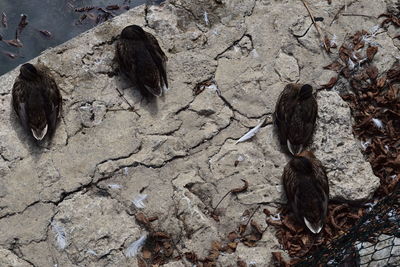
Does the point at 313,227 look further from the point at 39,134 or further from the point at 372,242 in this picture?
the point at 39,134

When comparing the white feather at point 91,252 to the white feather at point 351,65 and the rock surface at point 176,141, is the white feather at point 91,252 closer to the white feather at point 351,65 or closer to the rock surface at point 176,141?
the rock surface at point 176,141

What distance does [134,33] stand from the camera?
7734mm

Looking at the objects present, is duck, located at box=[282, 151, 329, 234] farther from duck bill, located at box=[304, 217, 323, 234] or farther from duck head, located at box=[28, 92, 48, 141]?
duck head, located at box=[28, 92, 48, 141]

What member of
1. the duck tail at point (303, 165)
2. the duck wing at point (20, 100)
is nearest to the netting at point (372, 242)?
the duck tail at point (303, 165)

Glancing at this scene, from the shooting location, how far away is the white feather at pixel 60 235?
704 cm

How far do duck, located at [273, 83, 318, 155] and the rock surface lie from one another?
0.14 meters

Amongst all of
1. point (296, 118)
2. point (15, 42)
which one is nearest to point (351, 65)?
point (296, 118)

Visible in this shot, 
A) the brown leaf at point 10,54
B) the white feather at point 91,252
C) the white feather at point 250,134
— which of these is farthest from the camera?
the brown leaf at point 10,54

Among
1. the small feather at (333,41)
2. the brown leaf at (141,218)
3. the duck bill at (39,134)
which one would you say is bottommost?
the brown leaf at (141,218)

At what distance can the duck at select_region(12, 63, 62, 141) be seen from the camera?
24.1 ft

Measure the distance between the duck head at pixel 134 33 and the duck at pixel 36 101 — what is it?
953 mm

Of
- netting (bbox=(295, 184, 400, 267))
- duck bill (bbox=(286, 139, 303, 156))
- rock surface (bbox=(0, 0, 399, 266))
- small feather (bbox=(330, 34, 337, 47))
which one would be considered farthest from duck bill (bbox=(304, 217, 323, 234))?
small feather (bbox=(330, 34, 337, 47))

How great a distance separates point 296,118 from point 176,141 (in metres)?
1.29

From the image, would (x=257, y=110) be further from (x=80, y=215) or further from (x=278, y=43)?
(x=80, y=215)
